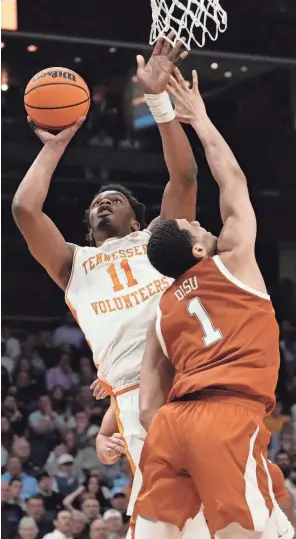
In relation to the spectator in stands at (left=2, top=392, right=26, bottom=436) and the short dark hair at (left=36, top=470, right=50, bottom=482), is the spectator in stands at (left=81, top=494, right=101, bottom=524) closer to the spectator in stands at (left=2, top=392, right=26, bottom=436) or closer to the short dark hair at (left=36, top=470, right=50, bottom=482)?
the short dark hair at (left=36, top=470, right=50, bottom=482)

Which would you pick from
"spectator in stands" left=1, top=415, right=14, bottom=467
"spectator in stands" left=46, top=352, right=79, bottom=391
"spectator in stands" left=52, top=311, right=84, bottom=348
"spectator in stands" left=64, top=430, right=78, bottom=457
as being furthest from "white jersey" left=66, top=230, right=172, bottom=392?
"spectator in stands" left=52, top=311, right=84, bottom=348

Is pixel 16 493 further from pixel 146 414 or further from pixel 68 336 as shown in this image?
pixel 146 414

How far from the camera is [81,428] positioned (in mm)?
11188

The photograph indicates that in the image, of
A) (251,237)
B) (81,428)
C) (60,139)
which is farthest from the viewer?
(81,428)

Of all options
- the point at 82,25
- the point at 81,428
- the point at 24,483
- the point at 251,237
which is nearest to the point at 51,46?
the point at 82,25

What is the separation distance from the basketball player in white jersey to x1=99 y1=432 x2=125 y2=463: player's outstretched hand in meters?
0.08

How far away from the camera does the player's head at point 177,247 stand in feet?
11.9

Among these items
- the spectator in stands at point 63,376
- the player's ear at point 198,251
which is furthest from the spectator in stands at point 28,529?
the player's ear at point 198,251

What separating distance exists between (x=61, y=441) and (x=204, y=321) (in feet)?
24.8

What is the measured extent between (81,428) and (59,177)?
4454 mm

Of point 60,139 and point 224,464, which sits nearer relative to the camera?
point 224,464

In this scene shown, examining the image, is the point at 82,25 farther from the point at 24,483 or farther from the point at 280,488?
the point at 280,488

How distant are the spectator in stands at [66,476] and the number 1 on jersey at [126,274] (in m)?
5.68

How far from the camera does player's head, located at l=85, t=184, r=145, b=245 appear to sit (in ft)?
14.7
